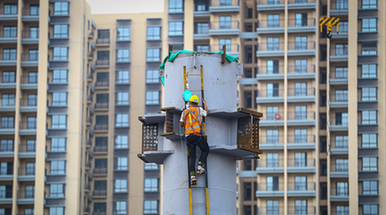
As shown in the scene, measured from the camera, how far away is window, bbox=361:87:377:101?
104 metres

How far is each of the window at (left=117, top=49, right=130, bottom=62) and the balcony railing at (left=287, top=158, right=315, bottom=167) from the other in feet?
83.4

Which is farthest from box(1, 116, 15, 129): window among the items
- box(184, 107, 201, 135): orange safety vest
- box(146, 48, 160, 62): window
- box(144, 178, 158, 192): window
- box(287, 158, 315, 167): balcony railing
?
box(184, 107, 201, 135): orange safety vest

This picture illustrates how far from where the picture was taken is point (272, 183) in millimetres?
102000

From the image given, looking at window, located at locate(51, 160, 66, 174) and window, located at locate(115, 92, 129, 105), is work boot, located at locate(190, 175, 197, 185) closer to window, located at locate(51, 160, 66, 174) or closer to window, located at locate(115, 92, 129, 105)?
window, located at locate(51, 160, 66, 174)

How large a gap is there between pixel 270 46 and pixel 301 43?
12.1 ft

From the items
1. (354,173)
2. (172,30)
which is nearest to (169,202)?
(354,173)

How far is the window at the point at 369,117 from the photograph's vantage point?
337 feet

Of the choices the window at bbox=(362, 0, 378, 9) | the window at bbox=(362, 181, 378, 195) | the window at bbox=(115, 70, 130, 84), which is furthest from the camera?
the window at bbox=(115, 70, 130, 84)

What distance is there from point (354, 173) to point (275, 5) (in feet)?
72.6

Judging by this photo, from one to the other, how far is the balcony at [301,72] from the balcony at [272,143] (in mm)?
7399

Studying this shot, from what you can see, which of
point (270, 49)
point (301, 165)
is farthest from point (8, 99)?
point (301, 165)

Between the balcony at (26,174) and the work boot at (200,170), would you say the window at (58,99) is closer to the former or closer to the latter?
the balcony at (26,174)

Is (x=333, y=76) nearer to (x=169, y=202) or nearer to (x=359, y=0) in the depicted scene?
(x=359, y=0)

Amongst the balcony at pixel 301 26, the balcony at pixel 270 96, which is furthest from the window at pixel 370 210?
the balcony at pixel 301 26
